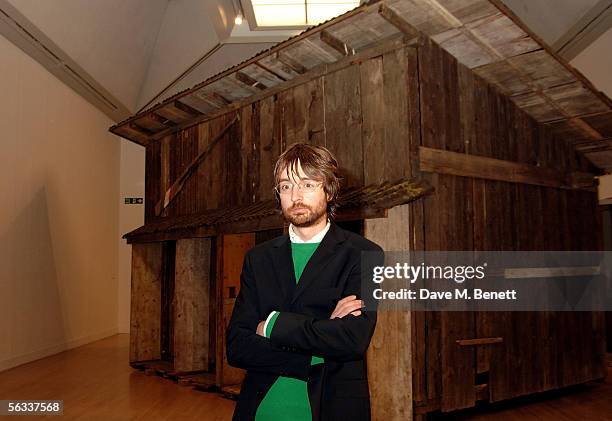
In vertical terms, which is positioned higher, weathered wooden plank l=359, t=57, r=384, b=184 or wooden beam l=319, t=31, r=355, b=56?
wooden beam l=319, t=31, r=355, b=56

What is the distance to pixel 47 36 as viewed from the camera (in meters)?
8.88

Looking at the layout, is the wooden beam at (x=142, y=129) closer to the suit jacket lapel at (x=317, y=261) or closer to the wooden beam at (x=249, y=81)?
the wooden beam at (x=249, y=81)

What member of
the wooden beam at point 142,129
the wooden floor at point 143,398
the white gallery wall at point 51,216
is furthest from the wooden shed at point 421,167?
the white gallery wall at point 51,216

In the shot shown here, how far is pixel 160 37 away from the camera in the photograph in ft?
39.2

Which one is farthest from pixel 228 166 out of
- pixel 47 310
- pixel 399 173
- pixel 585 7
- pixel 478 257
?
pixel 585 7

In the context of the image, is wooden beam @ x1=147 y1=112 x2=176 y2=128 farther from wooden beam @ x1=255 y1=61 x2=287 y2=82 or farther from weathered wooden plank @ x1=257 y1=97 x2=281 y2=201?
wooden beam @ x1=255 y1=61 x2=287 y2=82

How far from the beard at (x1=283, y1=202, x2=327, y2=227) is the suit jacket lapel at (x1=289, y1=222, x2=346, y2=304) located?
4.2 inches

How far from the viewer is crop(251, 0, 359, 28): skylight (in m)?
11.2

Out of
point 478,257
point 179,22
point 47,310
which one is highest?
point 179,22

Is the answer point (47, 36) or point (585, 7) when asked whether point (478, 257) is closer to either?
point (585, 7)

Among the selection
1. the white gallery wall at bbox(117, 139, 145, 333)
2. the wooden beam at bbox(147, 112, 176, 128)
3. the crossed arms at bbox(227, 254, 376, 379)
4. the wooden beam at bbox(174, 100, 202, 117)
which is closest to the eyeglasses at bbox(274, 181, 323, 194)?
the crossed arms at bbox(227, 254, 376, 379)

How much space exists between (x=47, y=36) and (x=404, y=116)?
6066mm

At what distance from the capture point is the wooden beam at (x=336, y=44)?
6.19 metres

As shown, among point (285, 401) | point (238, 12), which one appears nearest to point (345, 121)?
point (285, 401)
